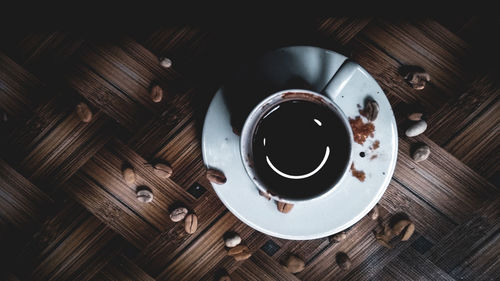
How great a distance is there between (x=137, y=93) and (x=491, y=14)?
0.83 meters

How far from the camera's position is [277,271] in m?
0.95

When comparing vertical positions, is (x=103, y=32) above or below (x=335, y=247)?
above

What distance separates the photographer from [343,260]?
929 mm

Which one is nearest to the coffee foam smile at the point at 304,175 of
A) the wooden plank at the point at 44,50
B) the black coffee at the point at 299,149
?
the black coffee at the point at 299,149

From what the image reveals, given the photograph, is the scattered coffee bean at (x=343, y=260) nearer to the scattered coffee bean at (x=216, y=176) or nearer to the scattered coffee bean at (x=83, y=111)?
the scattered coffee bean at (x=216, y=176)

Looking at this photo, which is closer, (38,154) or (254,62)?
(254,62)

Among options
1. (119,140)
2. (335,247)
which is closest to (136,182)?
(119,140)

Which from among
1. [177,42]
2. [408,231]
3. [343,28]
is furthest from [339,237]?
[177,42]

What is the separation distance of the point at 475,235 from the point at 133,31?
3.04ft

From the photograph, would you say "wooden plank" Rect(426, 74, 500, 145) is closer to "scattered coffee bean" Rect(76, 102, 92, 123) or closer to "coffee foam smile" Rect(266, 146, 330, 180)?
"coffee foam smile" Rect(266, 146, 330, 180)

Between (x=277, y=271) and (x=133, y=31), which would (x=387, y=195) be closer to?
(x=277, y=271)

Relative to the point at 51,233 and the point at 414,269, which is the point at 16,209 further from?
the point at 414,269

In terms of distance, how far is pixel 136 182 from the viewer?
93 centimetres

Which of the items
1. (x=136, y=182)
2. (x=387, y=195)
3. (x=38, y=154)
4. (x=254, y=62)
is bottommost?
(x=387, y=195)
